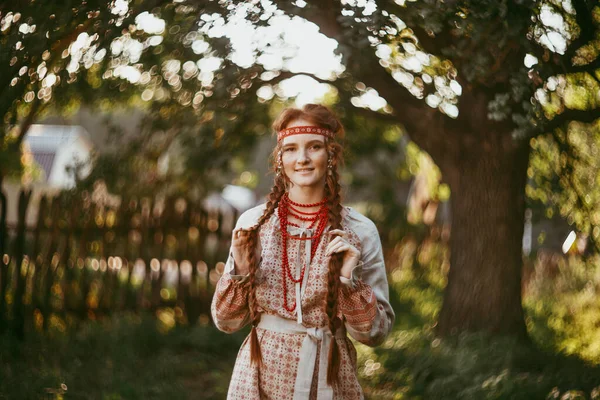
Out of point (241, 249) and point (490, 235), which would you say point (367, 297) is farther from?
point (490, 235)

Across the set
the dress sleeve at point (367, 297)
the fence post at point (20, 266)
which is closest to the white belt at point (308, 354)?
the dress sleeve at point (367, 297)

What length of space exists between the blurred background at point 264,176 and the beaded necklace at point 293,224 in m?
→ 0.44

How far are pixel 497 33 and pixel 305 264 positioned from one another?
2306 mm

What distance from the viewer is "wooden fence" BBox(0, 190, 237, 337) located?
6719 mm

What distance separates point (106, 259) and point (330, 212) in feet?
18.4

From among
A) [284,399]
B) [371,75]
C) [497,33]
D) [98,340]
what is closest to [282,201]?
[284,399]

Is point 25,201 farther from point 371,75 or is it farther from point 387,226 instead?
point 387,226

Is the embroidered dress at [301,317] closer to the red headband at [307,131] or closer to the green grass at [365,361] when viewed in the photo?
the red headband at [307,131]

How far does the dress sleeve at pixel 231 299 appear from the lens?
109 inches

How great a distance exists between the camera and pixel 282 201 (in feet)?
9.68

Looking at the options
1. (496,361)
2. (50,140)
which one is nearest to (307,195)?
(496,361)

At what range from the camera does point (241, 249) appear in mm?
2744

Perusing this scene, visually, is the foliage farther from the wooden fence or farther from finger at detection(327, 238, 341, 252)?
finger at detection(327, 238, 341, 252)

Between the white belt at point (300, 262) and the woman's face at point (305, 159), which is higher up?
the woman's face at point (305, 159)
